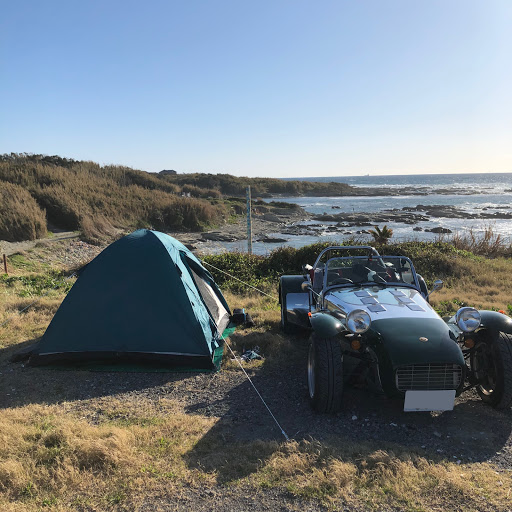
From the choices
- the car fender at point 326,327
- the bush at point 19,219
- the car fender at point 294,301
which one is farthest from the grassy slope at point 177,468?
the bush at point 19,219

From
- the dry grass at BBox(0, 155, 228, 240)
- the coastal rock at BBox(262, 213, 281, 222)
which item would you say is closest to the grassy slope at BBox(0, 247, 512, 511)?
the dry grass at BBox(0, 155, 228, 240)

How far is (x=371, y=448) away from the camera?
3893 mm

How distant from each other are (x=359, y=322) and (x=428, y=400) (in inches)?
39.6

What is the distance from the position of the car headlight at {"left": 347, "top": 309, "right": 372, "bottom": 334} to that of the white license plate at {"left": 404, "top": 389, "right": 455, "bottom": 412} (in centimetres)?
76

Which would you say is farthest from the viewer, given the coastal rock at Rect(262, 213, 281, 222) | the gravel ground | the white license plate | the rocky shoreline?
the coastal rock at Rect(262, 213, 281, 222)

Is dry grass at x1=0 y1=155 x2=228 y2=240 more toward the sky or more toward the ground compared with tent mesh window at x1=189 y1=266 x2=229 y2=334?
more toward the sky

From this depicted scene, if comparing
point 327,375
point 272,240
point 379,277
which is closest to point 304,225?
point 272,240

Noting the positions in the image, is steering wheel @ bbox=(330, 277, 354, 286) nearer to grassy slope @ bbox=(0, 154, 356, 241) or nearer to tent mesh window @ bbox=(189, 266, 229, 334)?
tent mesh window @ bbox=(189, 266, 229, 334)

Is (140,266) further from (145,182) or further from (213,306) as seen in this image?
(145,182)

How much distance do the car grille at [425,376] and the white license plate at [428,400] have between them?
5cm

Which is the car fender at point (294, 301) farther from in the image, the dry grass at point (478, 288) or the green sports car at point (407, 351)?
the dry grass at point (478, 288)

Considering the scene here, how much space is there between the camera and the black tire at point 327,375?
14.4 feet

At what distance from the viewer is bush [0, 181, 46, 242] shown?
18.1 metres

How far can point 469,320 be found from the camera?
4789 mm
